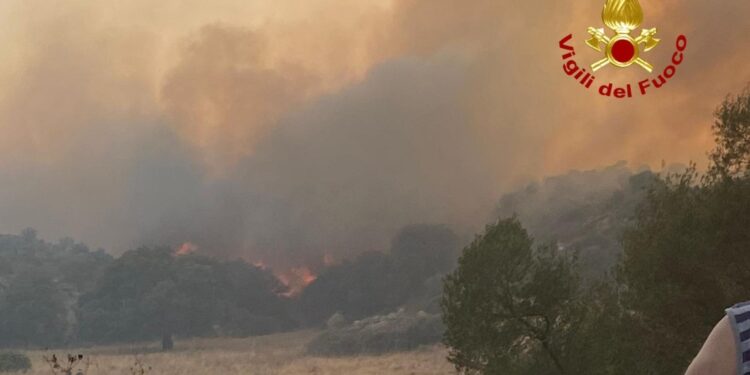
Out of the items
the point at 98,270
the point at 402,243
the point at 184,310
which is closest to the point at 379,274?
the point at 402,243

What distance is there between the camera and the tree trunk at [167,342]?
10344 cm

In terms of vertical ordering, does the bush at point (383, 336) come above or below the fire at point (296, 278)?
below

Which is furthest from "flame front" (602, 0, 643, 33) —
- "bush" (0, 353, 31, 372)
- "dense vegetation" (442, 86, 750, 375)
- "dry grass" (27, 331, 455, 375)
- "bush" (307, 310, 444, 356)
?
"bush" (0, 353, 31, 372)

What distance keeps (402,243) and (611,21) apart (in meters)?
97.3

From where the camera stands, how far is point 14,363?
82250 mm

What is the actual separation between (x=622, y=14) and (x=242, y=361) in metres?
77.7

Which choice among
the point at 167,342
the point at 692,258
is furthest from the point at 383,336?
the point at 692,258

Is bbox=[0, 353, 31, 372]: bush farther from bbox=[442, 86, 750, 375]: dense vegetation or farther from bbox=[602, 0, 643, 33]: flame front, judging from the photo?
bbox=[602, 0, 643, 33]: flame front

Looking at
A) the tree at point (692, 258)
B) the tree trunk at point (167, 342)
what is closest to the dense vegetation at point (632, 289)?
the tree at point (692, 258)

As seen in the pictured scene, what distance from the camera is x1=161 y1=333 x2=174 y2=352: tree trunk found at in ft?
339

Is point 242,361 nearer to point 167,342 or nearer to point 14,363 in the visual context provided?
point 167,342

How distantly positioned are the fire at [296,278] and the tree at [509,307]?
95659 millimetres

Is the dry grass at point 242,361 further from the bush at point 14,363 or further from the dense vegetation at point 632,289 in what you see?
the dense vegetation at point 632,289

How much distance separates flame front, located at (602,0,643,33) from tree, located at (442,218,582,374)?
372 inches
